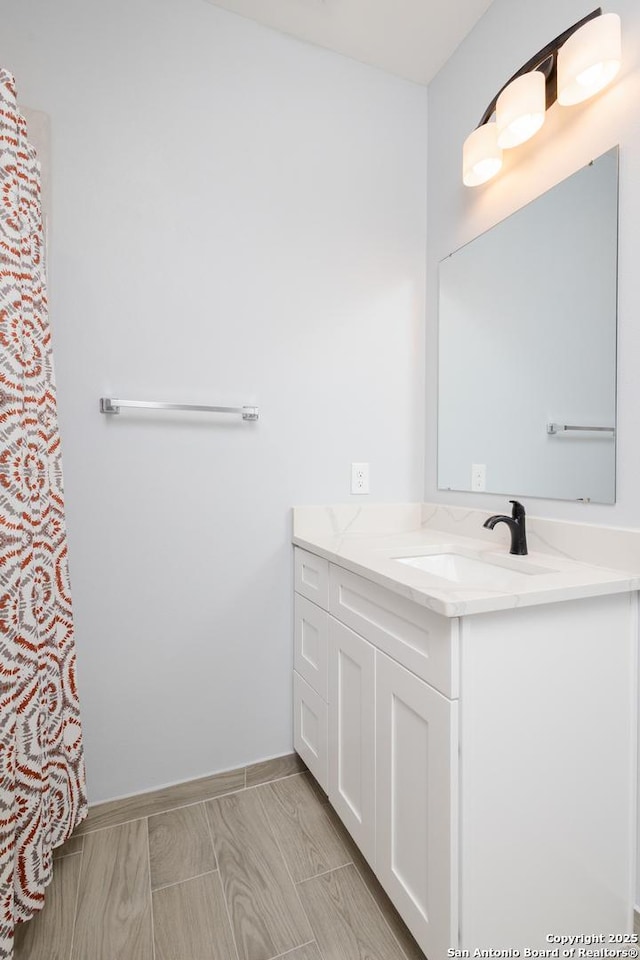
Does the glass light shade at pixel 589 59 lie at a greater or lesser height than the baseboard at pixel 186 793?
greater

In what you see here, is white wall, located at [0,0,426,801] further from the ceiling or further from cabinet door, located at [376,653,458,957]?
cabinet door, located at [376,653,458,957]

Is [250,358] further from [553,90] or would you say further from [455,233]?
[553,90]

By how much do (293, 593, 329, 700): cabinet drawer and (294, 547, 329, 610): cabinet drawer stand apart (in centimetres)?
3

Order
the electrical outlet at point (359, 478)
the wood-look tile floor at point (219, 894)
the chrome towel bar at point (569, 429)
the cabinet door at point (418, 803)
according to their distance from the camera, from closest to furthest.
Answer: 1. the cabinet door at point (418, 803)
2. the wood-look tile floor at point (219, 894)
3. the chrome towel bar at point (569, 429)
4. the electrical outlet at point (359, 478)

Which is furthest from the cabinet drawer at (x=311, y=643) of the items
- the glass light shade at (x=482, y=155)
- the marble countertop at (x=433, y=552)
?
the glass light shade at (x=482, y=155)

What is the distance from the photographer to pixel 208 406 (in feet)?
4.77

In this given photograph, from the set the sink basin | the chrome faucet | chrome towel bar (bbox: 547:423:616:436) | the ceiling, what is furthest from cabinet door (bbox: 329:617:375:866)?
the ceiling

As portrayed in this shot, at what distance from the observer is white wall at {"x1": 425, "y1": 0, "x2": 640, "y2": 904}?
3.46ft

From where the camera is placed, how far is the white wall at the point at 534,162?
1.05m

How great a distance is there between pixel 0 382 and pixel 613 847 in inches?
64.4

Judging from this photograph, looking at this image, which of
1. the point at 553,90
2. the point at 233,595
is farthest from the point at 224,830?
the point at 553,90

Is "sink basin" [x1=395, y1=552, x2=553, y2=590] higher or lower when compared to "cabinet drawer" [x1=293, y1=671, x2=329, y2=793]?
higher

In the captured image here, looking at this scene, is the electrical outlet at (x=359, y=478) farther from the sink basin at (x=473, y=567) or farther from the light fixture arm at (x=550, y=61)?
the light fixture arm at (x=550, y=61)

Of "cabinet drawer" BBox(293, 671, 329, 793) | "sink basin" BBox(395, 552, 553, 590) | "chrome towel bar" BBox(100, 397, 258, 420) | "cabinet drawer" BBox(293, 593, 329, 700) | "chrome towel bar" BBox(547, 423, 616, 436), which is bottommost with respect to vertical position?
"cabinet drawer" BBox(293, 671, 329, 793)
